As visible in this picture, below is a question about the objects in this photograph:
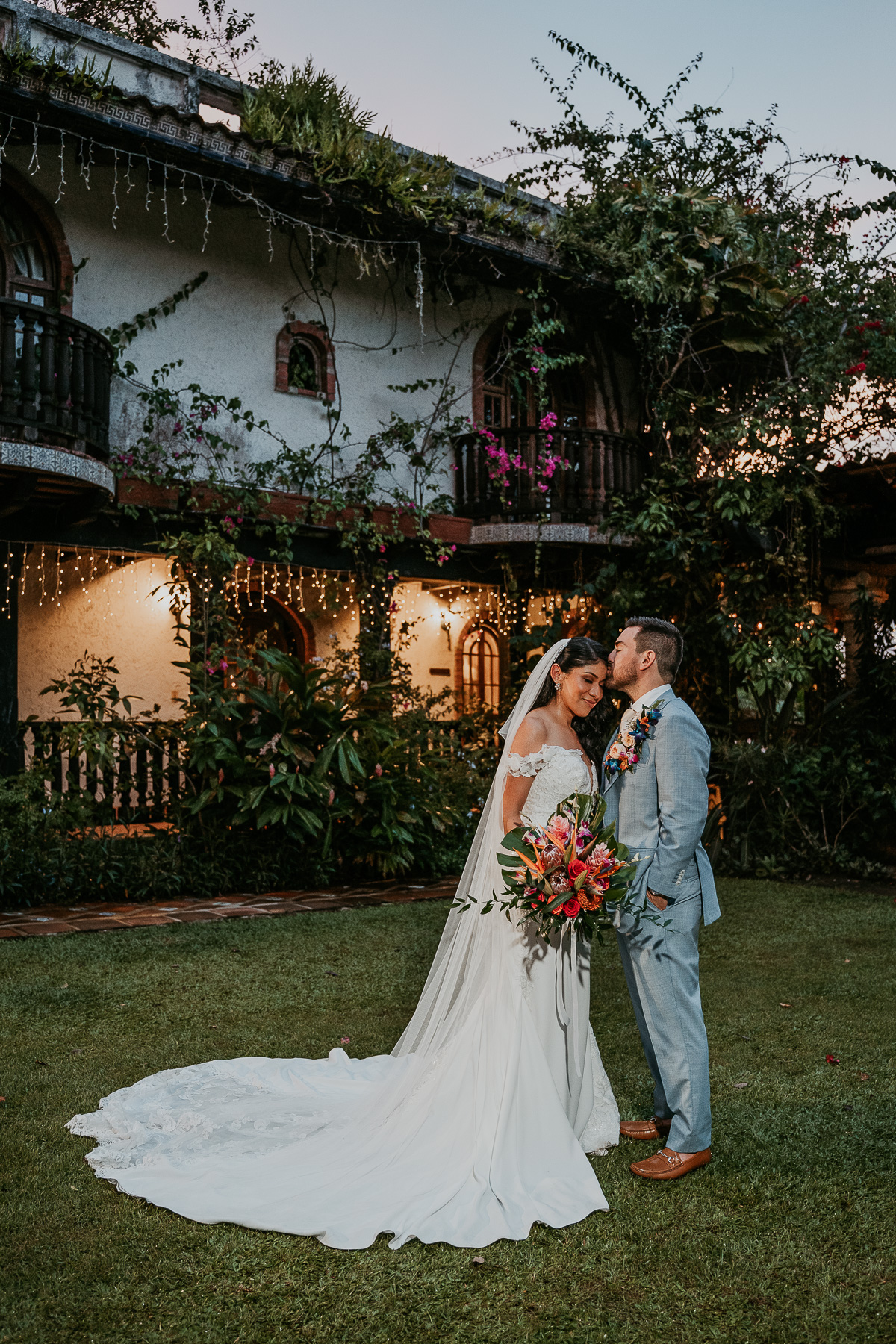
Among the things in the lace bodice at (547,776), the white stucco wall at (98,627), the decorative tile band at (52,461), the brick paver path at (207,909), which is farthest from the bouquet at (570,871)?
the white stucco wall at (98,627)

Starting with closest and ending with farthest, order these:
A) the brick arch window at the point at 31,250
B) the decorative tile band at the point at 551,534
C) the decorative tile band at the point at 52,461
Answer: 1. the decorative tile band at the point at 52,461
2. the brick arch window at the point at 31,250
3. the decorative tile band at the point at 551,534

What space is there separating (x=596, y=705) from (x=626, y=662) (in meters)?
0.37

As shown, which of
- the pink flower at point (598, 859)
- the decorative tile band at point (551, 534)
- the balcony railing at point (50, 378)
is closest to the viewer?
the pink flower at point (598, 859)

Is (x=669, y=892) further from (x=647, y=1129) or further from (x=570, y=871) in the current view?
(x=647, y=1129)

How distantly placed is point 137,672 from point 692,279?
7.28 m

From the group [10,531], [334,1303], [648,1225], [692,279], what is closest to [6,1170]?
[334,1303]

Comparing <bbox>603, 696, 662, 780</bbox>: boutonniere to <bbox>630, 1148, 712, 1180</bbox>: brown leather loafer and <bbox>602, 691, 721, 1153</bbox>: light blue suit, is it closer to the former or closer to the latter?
<bbox>602, 691, 721, 1153</bbox>: light blue suit

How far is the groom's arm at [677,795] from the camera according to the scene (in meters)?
3.36

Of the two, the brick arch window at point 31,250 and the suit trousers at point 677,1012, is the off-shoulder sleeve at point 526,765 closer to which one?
the suit trousers at point 677,1012

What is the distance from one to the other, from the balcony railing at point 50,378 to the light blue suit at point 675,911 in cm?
626

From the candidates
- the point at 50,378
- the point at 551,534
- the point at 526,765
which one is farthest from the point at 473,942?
the point at 551,534

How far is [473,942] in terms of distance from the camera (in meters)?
3.79

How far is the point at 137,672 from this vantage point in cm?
1180

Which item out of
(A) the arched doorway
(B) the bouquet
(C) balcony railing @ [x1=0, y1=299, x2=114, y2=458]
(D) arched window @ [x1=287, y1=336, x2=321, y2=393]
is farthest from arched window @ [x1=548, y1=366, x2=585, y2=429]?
(B) the bouquet
